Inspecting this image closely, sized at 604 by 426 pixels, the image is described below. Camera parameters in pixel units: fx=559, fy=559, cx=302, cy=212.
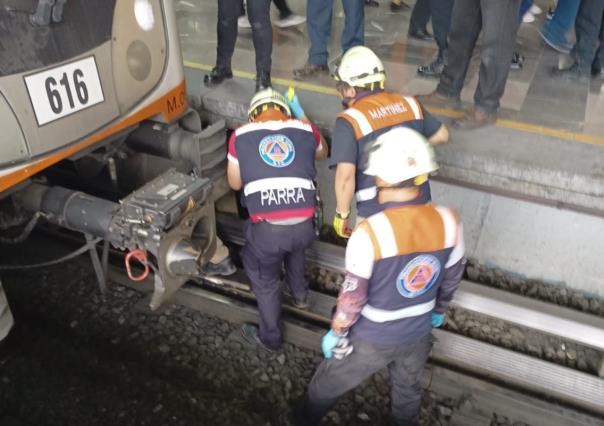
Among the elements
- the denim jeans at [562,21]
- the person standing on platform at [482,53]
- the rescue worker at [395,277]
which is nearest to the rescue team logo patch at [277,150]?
the rescue worker at [395,277]

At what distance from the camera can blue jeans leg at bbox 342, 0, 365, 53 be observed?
546 cm

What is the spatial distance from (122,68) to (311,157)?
1374 millimetres

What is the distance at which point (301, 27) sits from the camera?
746 centimetres

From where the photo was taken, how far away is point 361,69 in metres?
3.67

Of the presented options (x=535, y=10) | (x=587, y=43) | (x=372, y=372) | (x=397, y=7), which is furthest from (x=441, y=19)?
(x=372, y=372)

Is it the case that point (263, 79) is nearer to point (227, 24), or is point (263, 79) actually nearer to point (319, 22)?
point (227, 24)

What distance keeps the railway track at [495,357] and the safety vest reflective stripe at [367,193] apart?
95 centimetres

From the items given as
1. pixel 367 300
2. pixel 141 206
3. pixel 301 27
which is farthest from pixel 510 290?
pixel 301 27

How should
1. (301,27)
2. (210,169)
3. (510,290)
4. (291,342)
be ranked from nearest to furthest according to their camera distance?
1. (291,342)
2. (210,169)
3. (510,290)
4. (301,27)

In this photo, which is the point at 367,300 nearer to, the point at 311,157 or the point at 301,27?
the point at 311,157

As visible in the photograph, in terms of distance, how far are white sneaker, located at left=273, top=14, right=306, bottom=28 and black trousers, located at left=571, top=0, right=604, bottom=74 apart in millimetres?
3408

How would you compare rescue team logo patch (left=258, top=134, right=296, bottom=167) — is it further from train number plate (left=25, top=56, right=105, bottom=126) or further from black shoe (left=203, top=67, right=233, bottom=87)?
black shoe (left=203, top=67, right=233, bottom=87)

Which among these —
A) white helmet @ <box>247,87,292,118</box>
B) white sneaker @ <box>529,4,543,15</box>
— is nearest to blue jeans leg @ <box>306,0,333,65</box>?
white helmet @ <box>247,87,292,118</box>

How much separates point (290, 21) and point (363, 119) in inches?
173
